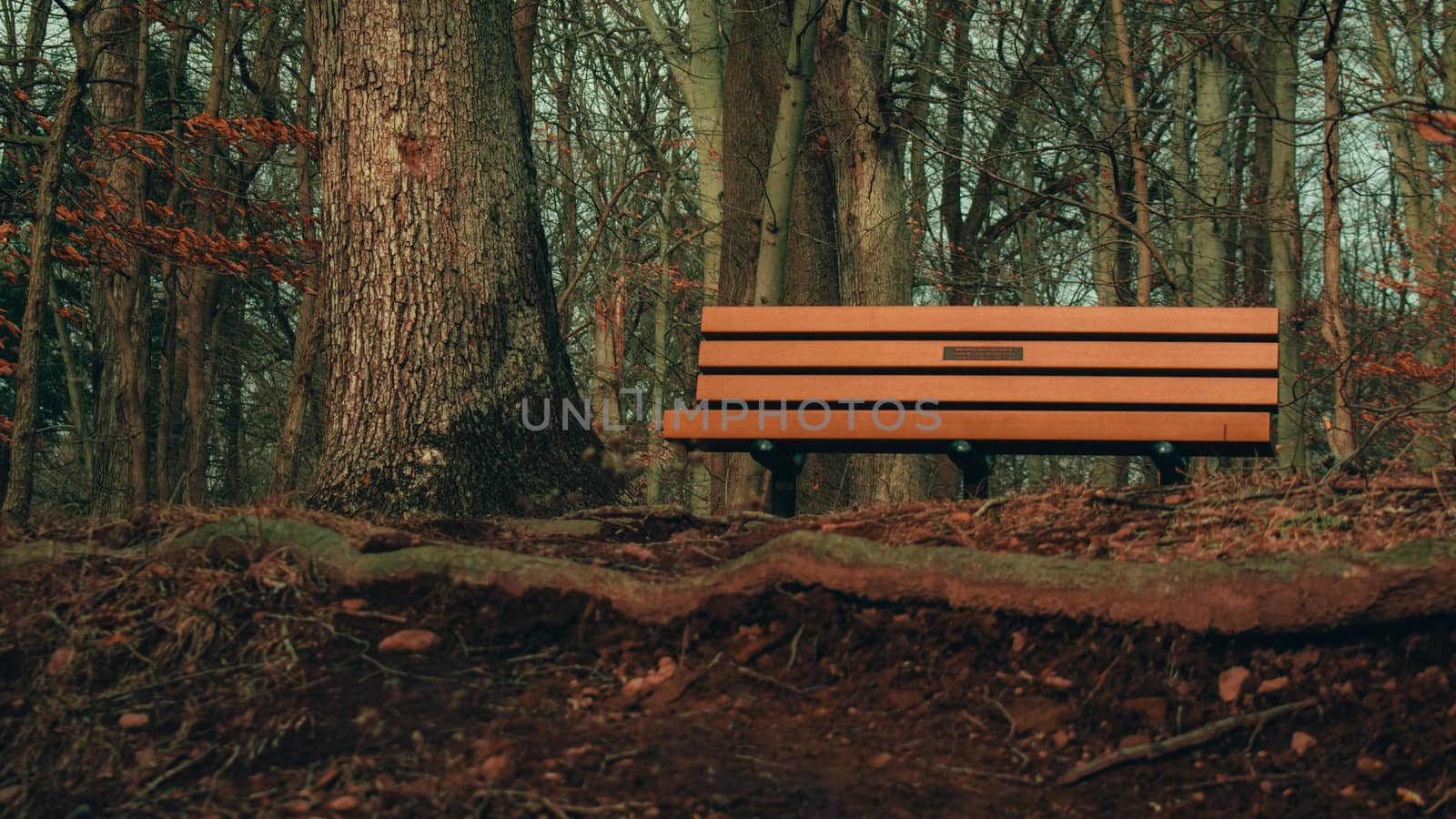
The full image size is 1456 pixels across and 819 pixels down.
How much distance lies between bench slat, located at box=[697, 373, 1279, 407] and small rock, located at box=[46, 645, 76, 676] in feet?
9.05

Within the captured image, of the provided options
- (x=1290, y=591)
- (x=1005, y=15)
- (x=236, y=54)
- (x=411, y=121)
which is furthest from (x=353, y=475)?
(x=236, y=54)

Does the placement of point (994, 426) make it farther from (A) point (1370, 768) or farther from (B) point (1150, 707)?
(A) point (1370, 768)

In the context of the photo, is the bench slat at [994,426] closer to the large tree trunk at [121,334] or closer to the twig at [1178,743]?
the twig at [1178,743]

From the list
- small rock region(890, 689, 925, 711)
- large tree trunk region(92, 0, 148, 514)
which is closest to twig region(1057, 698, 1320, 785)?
small rock region(890, 689, 925, 711)

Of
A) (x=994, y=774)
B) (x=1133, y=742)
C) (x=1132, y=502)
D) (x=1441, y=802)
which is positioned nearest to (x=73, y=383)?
(x=1132, y=502)

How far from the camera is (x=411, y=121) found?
492cm

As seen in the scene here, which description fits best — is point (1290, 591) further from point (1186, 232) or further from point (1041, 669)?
point (1186, 232)

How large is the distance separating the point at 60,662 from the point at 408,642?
770 millimetres

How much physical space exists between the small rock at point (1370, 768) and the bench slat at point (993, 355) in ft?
8.86

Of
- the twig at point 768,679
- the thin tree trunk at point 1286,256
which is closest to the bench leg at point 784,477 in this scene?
the twig at point 768,679

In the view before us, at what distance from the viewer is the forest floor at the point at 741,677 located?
2484 mm

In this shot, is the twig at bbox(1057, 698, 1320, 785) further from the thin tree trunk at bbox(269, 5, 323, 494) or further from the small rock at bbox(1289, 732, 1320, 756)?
the thin tree trunk at bbox(269, 5, 323, 494)

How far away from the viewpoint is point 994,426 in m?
5.10

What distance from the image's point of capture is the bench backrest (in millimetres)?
5047
